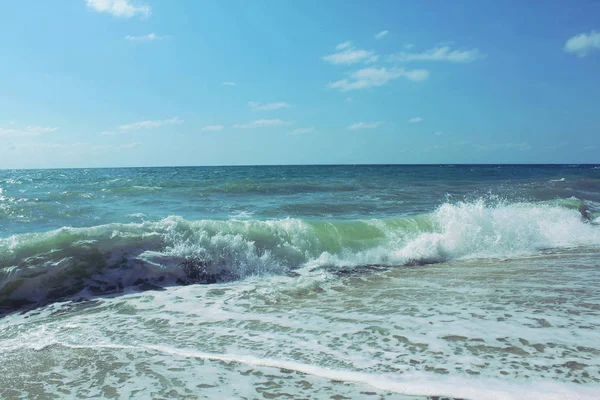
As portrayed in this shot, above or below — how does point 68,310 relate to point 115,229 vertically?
below

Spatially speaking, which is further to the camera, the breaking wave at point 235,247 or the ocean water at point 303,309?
the breaking wave at point 235,247

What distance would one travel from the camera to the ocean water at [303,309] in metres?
3.50

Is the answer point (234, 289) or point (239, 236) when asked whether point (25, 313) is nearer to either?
point (234, 289)

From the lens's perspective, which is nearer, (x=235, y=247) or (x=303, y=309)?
(x=303, y=309)

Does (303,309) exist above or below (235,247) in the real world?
below

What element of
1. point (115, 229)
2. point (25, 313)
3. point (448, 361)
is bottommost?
point (25, 313)

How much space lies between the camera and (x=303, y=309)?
547 centimetres

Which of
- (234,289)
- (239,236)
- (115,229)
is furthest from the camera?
(239,236)

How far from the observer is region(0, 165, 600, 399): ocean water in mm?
3500

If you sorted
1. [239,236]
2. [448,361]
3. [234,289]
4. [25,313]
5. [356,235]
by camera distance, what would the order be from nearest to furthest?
[448,361] → [25,313] → [234,289] → [239,236] → [356,235]

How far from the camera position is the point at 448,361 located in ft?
12.2

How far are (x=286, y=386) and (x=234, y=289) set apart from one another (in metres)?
3.52

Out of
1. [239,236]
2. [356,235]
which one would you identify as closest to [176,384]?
[239,236]

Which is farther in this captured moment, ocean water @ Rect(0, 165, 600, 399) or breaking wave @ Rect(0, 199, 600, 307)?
breaking wave @ Rect(0, 199, 600, 307)
